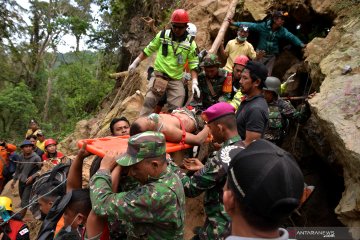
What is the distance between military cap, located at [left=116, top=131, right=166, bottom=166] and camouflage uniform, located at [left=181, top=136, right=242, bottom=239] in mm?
546

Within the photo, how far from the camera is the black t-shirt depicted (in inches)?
149

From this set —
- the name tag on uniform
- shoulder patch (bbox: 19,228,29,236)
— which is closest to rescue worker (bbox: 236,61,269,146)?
the name tag on uniform

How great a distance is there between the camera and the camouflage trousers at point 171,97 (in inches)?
235

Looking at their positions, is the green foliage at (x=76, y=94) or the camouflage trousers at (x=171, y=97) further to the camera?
the green foliage at (x=76, y=94)

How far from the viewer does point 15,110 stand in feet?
67.9

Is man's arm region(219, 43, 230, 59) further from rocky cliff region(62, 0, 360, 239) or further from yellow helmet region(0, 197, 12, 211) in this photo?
yellow helmet region(0, 197, 12, 211)

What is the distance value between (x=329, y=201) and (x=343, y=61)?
2495 millimetres

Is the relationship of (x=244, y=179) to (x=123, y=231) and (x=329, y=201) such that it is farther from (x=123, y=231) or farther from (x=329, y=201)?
(x=329, y=201)

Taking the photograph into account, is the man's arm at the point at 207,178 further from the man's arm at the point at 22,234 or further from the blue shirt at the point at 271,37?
the blue shirt at the point at 271,37

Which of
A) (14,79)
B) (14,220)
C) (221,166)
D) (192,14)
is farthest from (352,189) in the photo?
(14,79)

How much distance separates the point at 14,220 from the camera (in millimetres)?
4008

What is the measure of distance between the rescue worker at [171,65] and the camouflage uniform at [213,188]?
9.45 feet

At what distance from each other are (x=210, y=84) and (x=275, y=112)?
118 centimetres

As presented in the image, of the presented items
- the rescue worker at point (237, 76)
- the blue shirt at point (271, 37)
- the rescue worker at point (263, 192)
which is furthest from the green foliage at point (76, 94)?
the rescue worker at point (263, 192)
